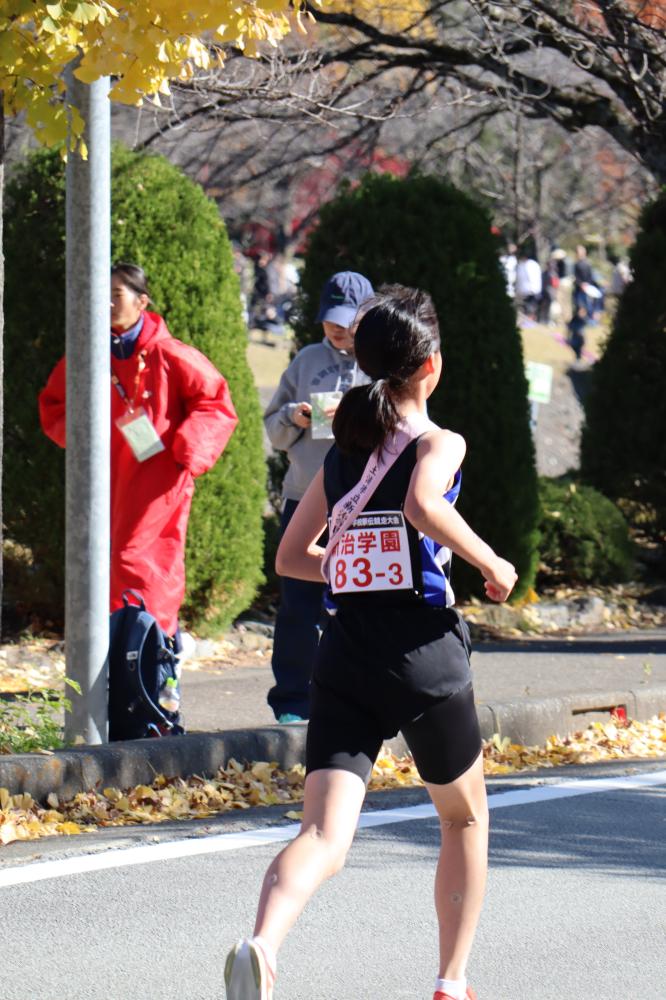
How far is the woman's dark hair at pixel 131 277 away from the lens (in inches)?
278

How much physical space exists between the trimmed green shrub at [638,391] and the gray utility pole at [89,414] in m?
7.50

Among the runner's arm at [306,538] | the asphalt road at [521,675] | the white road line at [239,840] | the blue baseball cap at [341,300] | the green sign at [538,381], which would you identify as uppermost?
the green sign at [538,381]

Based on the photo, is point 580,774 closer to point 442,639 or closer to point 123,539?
point 123,539

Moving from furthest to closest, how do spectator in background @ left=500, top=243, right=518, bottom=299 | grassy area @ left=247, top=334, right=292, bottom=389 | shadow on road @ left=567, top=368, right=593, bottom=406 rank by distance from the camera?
shadow on road @ left=567, top=368, right=593, bottom=406 < grassy area @ left=247, top=334, right=292, bottom=389 < spectator in background @ left=500, top=243, right=518, bottom=299

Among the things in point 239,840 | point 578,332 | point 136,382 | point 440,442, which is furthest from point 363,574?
point 578,332

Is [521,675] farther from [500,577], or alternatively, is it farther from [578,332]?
[578,332]

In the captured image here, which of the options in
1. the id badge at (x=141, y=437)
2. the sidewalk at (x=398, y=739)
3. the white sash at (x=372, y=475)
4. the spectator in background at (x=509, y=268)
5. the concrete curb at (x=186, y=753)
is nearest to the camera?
the white sash at (x=372, y=475)

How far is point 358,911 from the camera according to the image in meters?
4.84

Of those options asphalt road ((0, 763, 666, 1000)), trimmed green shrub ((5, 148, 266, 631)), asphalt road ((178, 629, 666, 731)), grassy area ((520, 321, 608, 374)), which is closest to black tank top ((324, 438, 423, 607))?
asphalt road ((0, 763, 666, 1000))

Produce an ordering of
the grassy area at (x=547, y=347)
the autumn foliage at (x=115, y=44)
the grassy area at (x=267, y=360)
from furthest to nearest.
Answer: the grassy area at (x=547, y=347), the grassy area at (x=267, y=360), the autumn foliage at (x=115, y=44)

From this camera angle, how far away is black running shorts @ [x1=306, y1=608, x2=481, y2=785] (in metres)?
3.55

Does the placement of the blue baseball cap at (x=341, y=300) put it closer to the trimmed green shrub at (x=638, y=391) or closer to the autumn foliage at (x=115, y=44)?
the autumn foliage at (x=115, y=44)

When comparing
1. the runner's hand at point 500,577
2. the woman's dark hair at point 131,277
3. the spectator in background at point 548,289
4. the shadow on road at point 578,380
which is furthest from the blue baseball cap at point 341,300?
the spectator in background at point 548,289

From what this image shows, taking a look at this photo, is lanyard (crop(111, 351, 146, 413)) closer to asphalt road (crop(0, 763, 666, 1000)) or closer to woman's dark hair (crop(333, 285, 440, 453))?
asphalt road (crop(0, 763, 666, 1000))
